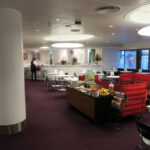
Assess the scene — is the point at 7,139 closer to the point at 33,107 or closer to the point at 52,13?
the point at 33,107

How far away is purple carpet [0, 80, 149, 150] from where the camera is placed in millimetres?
2703

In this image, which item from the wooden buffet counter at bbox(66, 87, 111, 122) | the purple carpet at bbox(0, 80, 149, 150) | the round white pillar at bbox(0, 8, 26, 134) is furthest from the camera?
the wooden buffet counter at bbox(66, 87, 111, 122)

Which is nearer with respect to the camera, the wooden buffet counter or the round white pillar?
the round white pillar

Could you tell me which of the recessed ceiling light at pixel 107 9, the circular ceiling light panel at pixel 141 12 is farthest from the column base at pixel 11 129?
the circular ceiling light panel at pixel 141 12

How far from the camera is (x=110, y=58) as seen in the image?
451 inches

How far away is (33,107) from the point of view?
4988 mm

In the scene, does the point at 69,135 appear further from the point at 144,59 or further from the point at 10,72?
the point at 144,59

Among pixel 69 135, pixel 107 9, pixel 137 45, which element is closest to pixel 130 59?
pixel 137 45

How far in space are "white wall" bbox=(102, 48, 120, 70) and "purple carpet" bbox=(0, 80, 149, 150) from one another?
771 centimetres

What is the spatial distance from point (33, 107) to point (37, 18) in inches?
114

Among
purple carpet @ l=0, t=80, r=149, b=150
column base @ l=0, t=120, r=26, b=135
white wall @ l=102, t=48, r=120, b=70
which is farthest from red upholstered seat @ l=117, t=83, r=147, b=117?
white wall @ l=102, t=48, r=120, b=70

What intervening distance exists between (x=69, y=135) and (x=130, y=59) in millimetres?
9010

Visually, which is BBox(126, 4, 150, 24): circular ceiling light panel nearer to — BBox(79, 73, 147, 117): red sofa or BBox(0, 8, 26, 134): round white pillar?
BBox(79, 73, 147, 117): red sofa

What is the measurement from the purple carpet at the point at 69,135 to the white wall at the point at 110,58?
7.71m
